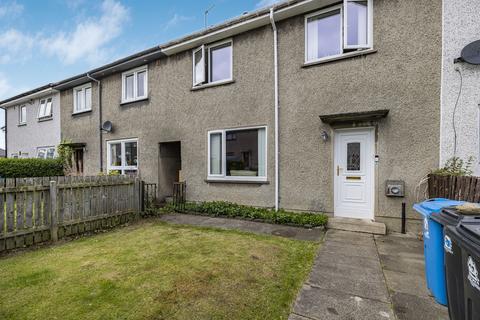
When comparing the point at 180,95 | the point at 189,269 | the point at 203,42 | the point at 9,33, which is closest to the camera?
the point at 189,269

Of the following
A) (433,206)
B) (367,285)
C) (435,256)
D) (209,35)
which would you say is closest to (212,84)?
(209,35)

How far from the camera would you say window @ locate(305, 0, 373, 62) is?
5.75 metres

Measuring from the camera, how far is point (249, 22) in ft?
22.9

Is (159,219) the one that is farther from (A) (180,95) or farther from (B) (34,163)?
(B) (34,163)

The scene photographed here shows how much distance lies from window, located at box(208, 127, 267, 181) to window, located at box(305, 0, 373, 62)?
2739 millimetres

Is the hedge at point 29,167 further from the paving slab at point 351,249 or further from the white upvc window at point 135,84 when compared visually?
the paving slab at point 351,249

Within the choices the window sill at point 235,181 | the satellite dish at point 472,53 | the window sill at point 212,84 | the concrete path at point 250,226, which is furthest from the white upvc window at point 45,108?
the satellite dish at point 472,53

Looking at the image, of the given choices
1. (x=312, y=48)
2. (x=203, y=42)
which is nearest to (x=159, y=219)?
(x=203, y=42)

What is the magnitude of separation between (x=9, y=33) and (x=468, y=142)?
2180cm

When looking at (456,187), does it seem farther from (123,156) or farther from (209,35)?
(123,156)

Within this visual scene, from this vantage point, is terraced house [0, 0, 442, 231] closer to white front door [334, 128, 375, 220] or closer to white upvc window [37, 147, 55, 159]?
white front door [334, 128, 375, 220]

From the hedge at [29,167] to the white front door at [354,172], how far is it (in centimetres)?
1348

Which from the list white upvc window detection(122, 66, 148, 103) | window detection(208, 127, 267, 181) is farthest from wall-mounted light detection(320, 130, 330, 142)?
white upvc window detection(122, 66, 148, 103)

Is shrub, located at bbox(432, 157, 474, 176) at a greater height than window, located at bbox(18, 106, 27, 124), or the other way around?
window, located at bbox(18, 106, 27, 124)
